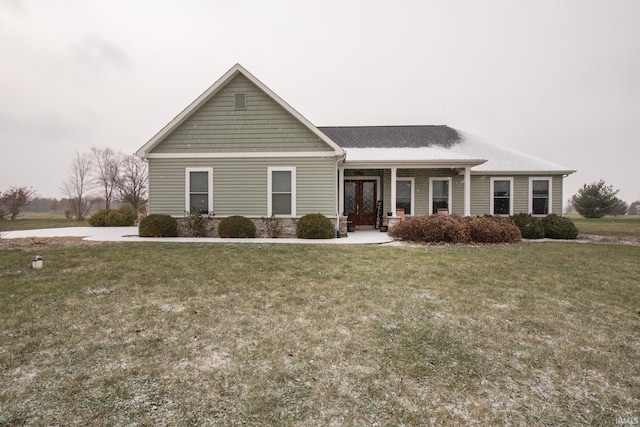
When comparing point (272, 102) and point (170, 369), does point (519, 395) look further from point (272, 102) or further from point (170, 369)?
point (272, 102)

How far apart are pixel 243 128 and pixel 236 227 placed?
391 cm

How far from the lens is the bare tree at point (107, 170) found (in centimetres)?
3053

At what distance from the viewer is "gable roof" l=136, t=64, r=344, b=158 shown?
10891mm

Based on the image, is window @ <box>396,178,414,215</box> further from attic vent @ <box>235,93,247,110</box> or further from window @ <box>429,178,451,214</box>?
attic vent @ <box>235,93,247,110</box>

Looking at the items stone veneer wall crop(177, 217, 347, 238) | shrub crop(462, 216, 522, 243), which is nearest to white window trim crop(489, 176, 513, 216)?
shrub crop(462, 216, 522, 243)

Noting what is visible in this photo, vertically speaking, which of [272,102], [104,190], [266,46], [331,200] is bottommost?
[331,200]

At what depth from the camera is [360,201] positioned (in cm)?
1473

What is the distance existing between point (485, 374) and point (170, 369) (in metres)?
2.73

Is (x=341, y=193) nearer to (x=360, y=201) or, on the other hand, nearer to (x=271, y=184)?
(x=360, y=201)

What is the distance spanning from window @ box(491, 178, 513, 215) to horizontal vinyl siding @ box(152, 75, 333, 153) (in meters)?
A: 9.33

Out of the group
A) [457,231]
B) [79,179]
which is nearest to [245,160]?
[457,231]

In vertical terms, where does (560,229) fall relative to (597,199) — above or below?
below

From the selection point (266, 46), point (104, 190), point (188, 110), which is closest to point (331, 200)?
point (188, 110)

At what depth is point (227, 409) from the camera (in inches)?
79.3
